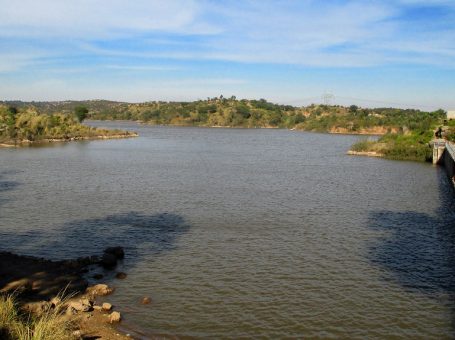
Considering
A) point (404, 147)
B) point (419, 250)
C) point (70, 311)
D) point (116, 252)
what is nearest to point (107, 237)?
point (116, 252)

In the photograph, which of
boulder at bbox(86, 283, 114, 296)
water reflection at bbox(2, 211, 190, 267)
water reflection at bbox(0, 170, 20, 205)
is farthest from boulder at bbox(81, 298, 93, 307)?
water reflection at bbox(0, 170, 20, 205)

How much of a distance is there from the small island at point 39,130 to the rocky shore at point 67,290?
261 feet

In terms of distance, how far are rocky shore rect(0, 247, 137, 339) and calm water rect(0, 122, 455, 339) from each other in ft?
2.69

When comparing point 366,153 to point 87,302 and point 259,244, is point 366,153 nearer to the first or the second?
point 259,244

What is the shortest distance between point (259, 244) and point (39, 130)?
93.6m

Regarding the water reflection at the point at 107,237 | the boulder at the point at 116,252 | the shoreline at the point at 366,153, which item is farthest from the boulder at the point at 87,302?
the shoreline at the point at 366,153

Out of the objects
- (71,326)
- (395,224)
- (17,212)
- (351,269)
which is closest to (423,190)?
(395,224)

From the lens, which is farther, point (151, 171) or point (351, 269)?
point (151, 171)

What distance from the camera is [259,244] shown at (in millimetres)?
23953

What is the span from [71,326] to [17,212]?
18.6 meters

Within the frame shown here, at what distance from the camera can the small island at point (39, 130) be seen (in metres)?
98.2

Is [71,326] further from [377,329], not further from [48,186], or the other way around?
[48,186]

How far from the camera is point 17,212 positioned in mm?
30016

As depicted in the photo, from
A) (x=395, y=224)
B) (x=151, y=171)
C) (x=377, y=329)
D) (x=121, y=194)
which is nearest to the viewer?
(x=377, y=329)
